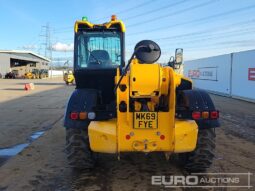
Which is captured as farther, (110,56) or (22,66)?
(22,66)

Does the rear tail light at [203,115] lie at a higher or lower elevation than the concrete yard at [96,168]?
higher

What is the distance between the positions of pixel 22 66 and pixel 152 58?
283 feet

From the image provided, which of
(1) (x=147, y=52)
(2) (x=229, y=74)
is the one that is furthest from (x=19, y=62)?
(1) (x=147, y=52)

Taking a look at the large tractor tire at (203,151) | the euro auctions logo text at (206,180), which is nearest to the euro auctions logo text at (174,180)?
the euro auctions logo text at (206,180)

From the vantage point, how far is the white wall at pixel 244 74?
63.1 ft

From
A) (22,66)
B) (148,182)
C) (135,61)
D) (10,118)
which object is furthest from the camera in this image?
(22,66)

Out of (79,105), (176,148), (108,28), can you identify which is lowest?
(176,148)

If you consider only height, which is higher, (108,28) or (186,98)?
(108,28)

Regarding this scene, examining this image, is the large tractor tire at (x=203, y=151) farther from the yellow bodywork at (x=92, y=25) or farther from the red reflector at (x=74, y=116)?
the yellow bodywork at (x=92, y=25)

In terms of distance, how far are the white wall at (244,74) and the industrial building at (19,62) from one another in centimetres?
5645

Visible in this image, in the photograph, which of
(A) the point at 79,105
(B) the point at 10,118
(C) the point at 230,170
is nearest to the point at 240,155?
(C) the point at 230,170

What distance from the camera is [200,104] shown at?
223 inches

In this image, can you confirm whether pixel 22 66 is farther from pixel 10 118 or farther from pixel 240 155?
pixel 240 155

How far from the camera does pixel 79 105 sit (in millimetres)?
5703
